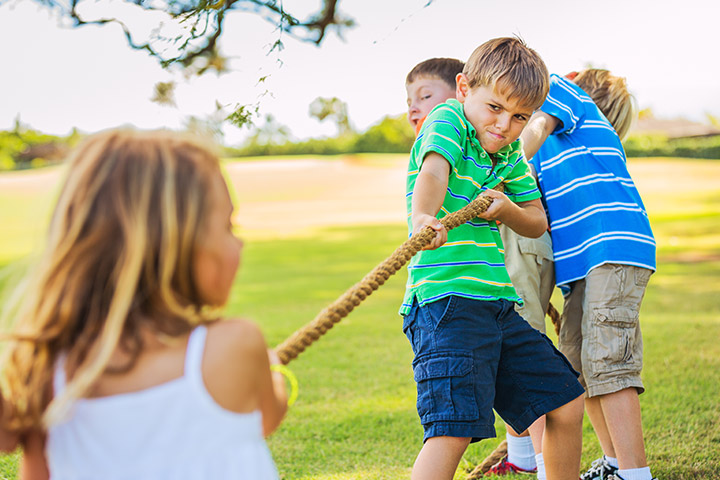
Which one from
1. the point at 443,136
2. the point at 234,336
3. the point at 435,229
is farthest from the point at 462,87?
the point at 234,336

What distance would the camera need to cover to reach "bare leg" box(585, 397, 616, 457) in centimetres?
313

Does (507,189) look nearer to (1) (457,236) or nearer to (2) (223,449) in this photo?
(1) (457,236)

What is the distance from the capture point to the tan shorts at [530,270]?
3.08m

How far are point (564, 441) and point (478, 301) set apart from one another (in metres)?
0.58

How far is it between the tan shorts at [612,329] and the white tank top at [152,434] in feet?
6.46

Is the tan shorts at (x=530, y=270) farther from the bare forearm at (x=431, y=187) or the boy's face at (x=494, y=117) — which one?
the bare forearm at (x=431, y=187)

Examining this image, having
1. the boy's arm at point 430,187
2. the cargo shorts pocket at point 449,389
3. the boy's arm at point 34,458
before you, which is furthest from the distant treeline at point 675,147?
the boy's arm at point 34,458

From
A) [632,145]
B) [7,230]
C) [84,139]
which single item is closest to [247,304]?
[84,139]

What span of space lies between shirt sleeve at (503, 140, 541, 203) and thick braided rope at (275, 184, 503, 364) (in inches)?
12.7

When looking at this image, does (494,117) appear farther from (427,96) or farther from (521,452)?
(521,452)

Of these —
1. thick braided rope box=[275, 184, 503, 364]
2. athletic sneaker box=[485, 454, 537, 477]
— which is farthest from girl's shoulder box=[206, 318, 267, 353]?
athletic sneaker box=[485, 454, 537, 477]

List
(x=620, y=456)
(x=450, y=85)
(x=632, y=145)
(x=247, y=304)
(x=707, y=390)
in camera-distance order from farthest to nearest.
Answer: (x=632, y=145) < (x=247, y=304) < (x=707, y=390) < (x=450, y=85) < (x=620, y=456)

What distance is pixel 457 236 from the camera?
8.08 ft

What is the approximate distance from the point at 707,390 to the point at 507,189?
229cm
